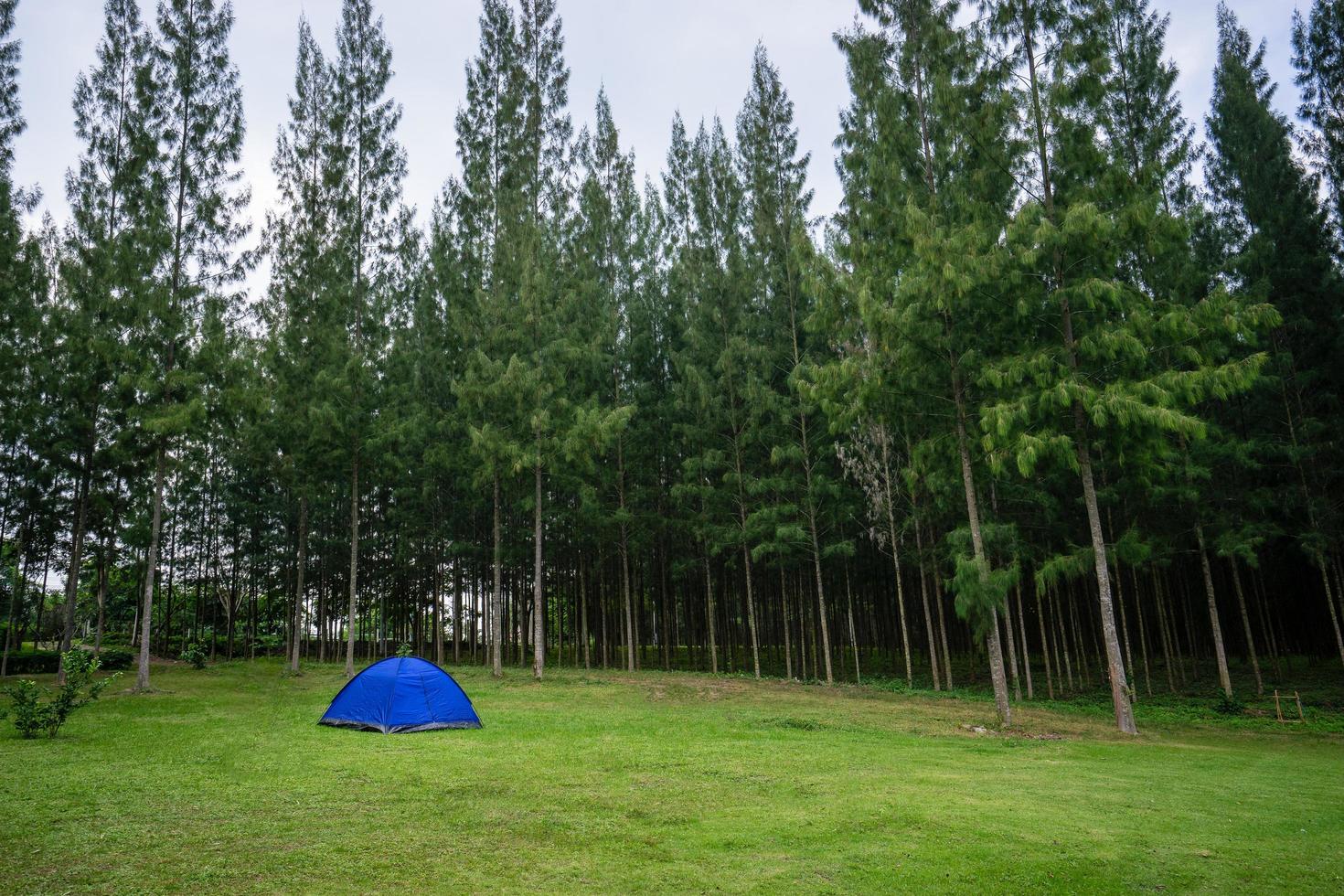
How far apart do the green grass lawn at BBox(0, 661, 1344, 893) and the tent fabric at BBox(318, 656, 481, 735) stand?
1.61 ft

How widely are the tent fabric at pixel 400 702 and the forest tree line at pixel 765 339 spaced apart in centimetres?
828

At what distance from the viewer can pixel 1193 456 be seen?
778 inches

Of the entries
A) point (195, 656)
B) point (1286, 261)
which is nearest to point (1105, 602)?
point (1286, 261)

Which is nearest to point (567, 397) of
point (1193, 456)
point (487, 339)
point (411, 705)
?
point (487, 339)

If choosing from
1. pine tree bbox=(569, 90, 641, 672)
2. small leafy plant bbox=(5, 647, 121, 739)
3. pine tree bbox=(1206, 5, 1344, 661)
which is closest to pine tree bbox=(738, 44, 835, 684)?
pine tree bbox=(569, 90, 641, 672)

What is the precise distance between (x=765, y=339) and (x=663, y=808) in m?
21.5

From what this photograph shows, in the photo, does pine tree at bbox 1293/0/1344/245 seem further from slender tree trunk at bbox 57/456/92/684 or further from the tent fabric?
slender tree trunk at bbox 57/456/92/684

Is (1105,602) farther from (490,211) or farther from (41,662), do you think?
(41,662)

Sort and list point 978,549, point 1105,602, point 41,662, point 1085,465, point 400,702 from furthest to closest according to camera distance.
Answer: point 41,662 → point 978,549 → point 1085,465 → point 1105,602 → point 400,702

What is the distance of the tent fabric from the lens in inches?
529

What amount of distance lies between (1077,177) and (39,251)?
27866 mm

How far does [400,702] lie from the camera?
13.6 metres

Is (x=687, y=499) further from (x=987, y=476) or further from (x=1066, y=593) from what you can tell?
(x=1066, y=593)

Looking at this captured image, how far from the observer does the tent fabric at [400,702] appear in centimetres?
1344
